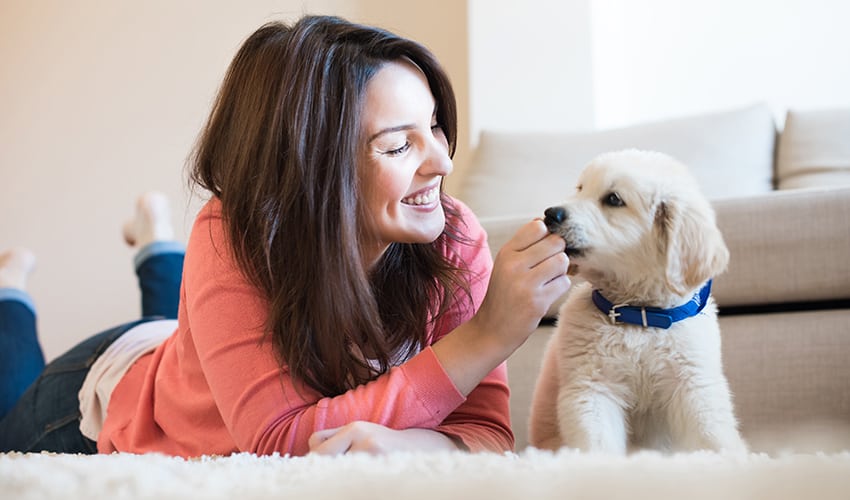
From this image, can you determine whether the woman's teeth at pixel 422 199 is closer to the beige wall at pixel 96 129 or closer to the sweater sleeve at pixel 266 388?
the sweater sleeve at pixel 266 388

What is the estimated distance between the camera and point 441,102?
1179 millimetres

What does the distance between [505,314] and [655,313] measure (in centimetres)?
27

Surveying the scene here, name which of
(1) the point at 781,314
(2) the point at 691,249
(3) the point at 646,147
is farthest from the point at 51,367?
(3) the point at 646,147

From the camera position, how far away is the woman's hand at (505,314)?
36.5 inches

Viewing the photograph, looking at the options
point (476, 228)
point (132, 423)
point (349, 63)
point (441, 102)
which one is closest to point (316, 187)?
point (349, 63)

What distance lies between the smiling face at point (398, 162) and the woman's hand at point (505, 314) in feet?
0.49

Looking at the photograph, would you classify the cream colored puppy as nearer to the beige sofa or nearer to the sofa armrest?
the beige sofa

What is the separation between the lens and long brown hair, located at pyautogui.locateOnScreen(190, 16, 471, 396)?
98 cm

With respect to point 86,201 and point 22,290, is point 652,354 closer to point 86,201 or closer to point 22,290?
point 22,290

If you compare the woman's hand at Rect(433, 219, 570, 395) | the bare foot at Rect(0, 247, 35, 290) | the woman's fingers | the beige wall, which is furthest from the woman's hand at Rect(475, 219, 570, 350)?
the beige wall

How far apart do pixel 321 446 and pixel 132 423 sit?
64cm

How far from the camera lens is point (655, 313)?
3.55ft

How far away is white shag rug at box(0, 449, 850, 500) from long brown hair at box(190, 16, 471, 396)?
56 cm

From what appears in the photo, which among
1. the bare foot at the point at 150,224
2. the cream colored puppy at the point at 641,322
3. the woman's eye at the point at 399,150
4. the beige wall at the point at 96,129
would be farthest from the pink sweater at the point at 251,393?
the beige wall at the point at 96,129
